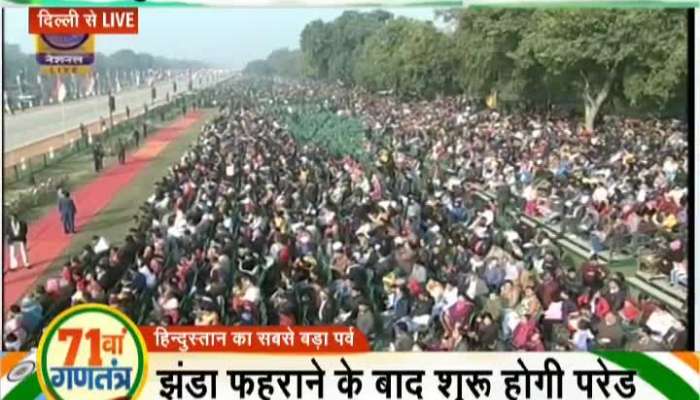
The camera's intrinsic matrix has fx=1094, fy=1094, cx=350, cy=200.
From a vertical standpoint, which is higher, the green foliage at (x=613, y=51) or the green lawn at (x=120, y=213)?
the green foliage at (x=613, y=51)

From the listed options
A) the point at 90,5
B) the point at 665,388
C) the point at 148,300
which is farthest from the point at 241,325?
the point at 665,388

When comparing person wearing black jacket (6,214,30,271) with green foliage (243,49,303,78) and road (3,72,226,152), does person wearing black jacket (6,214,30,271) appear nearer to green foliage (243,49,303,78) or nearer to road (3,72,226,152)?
road (3,72,226,152)

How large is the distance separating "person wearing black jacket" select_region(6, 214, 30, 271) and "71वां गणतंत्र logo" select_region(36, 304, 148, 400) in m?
0.21

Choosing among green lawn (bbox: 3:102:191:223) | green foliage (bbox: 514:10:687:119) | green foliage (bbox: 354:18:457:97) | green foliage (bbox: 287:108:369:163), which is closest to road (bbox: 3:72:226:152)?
green lawn (bbox: 3:102:191:223)

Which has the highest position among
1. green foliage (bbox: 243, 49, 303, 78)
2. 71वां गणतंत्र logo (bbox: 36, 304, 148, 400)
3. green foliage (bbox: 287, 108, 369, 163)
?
green foliage (bbox: 243, 49, 303, 78)

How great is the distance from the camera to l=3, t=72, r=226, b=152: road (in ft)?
11.3

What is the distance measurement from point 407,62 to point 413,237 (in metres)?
0.62

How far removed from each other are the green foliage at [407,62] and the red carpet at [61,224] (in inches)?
28.1

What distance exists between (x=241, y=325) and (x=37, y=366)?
2.18ft

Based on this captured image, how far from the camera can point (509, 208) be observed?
11.9ft

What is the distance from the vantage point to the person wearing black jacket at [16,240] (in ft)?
11.4

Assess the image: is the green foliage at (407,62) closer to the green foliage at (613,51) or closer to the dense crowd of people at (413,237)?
the dense crowd of people at (413,237)

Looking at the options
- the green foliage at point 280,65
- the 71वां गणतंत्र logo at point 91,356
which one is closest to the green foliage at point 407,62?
the green foliage at point 280,65

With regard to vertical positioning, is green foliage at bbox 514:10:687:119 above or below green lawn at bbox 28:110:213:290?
above
